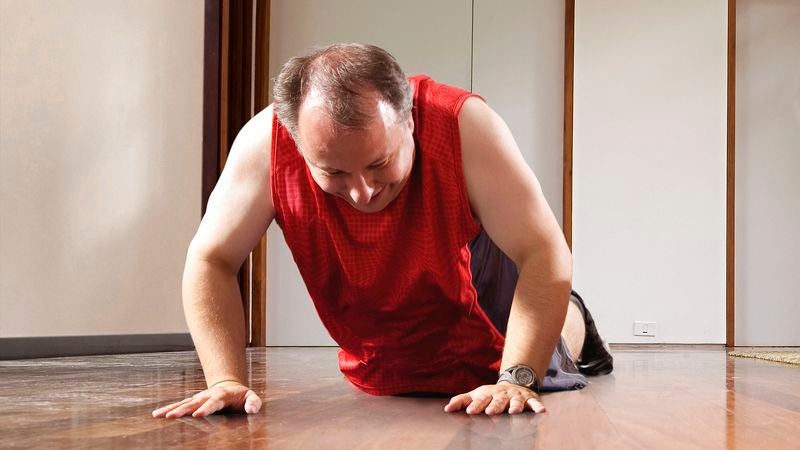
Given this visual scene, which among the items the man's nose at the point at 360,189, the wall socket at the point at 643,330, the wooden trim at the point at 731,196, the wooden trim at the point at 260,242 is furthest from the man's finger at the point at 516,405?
Result: the wooden trim at the point at 731,196

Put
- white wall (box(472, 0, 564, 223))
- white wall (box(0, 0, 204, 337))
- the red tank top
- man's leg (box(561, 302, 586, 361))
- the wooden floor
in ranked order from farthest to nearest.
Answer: white wall (box(472, 0, 564, 223))
white wall (box(0, 0, 204, 337))
man's leg (box(561, 302, 586, 361))
the red tank top
the wooden floor

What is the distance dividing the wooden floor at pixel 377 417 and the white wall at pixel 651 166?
294 centimetres

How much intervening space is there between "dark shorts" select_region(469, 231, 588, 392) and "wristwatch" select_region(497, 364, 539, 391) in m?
0.38

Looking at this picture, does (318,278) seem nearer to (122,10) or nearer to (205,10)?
(122,10)

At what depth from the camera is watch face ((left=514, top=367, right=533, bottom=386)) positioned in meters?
1.54

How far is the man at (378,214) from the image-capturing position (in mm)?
1393

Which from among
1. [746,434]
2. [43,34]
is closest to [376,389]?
[746,434]

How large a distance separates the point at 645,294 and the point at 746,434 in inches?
168

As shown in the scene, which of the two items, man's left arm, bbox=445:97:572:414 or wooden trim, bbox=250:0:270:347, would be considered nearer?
man's left arm, bbox=445:97:572:414

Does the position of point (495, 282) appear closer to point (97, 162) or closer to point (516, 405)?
point (516, 405)

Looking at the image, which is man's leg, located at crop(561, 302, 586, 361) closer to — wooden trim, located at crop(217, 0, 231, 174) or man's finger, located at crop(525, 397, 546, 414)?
→ man's finger, located at crop(525, 397, 546, 414)

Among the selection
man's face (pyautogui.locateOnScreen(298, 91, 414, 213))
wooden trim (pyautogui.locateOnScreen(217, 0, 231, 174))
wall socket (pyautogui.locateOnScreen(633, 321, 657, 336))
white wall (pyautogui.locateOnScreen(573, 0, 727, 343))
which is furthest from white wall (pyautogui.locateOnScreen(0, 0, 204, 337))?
wall socket (pyautogui.locateOnScreen(633, 321, 657, 336))

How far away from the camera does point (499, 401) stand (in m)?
1.46

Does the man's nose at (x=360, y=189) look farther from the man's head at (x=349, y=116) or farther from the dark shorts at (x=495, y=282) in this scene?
the dark shorts at (x=495, y=282)
